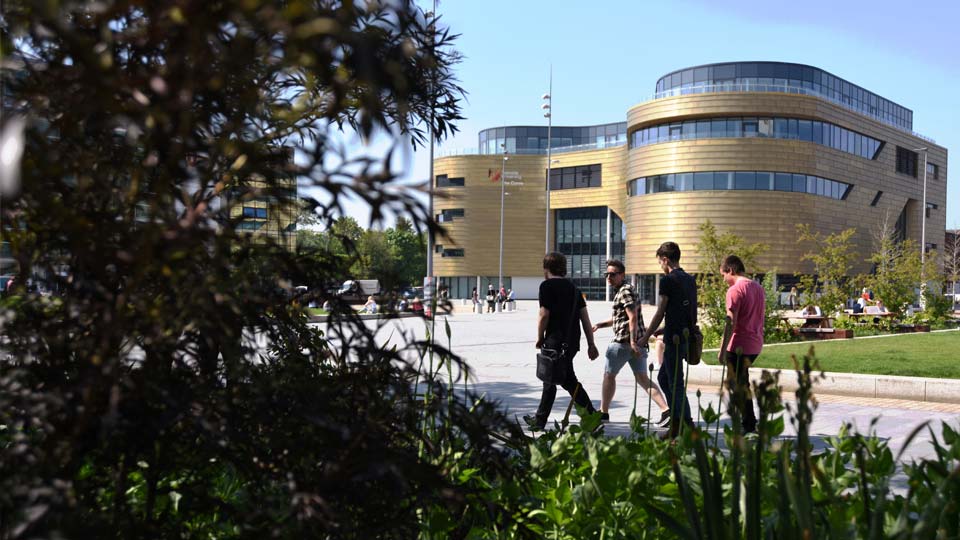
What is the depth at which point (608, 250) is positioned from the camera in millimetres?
72375

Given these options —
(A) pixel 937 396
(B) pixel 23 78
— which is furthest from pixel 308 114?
(A) pixel 937 396

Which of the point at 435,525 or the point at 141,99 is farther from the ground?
the point at 141,99

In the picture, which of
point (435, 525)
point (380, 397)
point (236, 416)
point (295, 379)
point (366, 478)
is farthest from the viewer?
point (435, 525)

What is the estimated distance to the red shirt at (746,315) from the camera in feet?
25.4

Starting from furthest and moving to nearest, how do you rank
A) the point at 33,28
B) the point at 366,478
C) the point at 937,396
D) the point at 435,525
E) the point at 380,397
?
the point at 937,396, the point at 435,525, the point at 380,397, the point at 366,478, the point at 33,28

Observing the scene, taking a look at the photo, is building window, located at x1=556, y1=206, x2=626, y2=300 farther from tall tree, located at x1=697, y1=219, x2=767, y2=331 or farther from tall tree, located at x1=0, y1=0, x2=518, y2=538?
tall tree, located at x1=0, y1=0, x2=518, y2=538

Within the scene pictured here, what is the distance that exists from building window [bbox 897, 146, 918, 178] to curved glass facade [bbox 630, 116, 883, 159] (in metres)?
11.0

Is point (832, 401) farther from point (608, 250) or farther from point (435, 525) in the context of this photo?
point (608, 250)

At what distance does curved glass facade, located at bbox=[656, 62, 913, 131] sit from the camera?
54.3m

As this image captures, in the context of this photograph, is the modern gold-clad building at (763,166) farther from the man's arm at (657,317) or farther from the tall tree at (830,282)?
the man's arm at (657,317)

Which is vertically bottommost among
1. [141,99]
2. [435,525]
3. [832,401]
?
[832,401]

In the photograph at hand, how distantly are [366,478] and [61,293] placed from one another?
823mm

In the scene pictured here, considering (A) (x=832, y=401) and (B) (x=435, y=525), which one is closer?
(B) (x=435, y=525)

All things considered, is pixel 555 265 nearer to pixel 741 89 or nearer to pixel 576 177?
pixel 741 89
